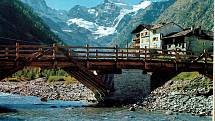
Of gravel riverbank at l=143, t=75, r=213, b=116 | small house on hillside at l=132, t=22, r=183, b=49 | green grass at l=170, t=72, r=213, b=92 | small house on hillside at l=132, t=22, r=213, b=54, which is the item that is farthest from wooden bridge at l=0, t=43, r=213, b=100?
small house on hillside at l=132, t=22, r=183, b=49

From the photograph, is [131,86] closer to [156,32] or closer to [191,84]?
[191,84]

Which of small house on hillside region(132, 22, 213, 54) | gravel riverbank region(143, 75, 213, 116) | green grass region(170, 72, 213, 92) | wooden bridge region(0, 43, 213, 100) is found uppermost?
small house on hillside region(132, 22, 213, 54)

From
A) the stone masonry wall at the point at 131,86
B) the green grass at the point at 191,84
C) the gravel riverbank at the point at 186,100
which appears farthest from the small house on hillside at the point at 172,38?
the stone masonry wall at the point at 131,86

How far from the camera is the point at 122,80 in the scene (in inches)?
1673

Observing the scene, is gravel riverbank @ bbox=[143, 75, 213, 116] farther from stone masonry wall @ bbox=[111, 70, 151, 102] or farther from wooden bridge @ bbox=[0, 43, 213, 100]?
wooden bridge @ bbox=[0, 43, 213, 100]

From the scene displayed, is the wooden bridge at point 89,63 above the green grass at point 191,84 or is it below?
above

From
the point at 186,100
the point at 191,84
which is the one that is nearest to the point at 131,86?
the point at 186,100

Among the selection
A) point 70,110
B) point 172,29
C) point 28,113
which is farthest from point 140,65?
point 172,29

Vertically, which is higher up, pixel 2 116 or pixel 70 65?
pixel 70 65

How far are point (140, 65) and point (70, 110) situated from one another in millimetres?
8883

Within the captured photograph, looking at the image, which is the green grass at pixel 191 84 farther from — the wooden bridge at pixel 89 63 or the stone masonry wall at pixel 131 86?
the stone masonry wall at pixel 131 86

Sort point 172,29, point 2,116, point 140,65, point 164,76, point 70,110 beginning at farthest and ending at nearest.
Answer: point 172,29
point 164,76
point 140,65
point 70,110
point 2,116

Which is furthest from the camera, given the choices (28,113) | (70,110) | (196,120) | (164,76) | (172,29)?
(172,29)

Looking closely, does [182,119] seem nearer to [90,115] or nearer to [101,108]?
[90,115]
